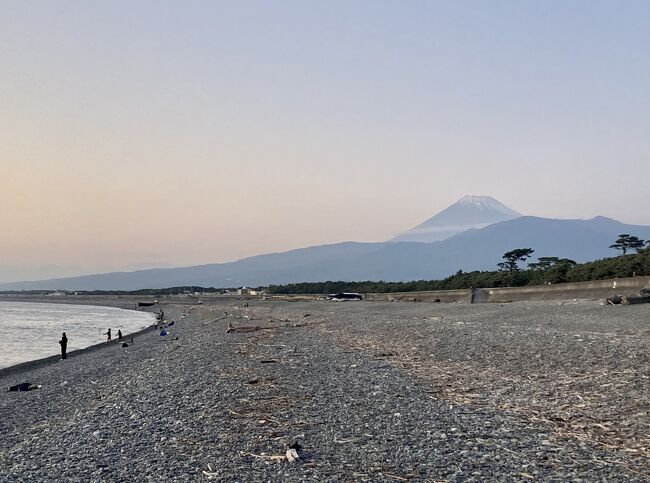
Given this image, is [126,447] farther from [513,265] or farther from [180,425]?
[513,265]

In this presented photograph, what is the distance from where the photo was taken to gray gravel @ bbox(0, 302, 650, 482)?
6754 mm

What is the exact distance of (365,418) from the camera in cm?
891

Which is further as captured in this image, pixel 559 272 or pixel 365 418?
pixel 559 272

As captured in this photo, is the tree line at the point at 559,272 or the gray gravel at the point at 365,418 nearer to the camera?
the gray gravel at the point at 365,418

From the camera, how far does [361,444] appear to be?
7.59m

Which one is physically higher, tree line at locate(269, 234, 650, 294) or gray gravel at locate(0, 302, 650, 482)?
tree line at locate(269, 234, 650, 294)

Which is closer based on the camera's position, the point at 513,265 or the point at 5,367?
the point at 5,367

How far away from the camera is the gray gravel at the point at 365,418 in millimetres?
6754

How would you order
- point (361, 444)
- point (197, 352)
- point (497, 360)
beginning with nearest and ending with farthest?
point (361, 444)
point (497, 360)
point (197, 352)

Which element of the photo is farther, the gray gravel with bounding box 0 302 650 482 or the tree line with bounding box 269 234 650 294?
the tree line with bounding box 269 234 650 294

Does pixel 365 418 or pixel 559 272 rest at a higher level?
pixel 559 272

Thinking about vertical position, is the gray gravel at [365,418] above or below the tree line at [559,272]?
below

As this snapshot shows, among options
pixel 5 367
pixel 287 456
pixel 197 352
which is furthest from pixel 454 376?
pixel 5 367

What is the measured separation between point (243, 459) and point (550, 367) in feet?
27.0
